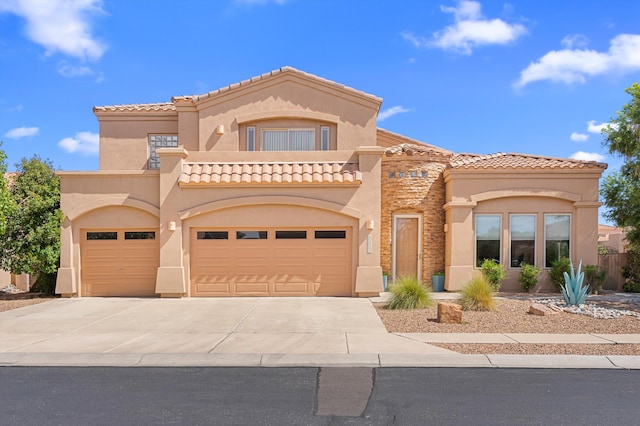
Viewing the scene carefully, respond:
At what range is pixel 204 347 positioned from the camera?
9.95 metres

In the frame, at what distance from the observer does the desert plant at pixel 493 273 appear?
57.8ft

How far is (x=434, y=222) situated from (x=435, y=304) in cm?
480

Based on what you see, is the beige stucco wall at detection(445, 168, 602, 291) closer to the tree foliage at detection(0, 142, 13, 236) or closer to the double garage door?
the double garage door

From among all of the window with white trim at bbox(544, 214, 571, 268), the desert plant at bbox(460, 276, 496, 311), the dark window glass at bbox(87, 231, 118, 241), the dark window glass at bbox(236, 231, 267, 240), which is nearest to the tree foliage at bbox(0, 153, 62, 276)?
the dark window glass at bbox(87, 231, 118, 241)

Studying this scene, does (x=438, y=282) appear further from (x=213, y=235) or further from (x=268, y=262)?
(x=213, y=235)

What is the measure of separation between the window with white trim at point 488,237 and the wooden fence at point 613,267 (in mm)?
4765

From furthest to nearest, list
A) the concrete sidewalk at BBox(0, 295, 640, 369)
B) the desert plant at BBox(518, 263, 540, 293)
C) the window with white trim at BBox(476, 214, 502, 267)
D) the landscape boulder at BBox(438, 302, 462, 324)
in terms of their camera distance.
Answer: the window with white trim at BBox(476, 214, 502, 267) < the desert plant at BBox(518, 263, 540, 293) < the landscape boulder at BBox(438, 302, 462, 324) < the concrete sidewalk at BBox(0, 295, 640, 369)

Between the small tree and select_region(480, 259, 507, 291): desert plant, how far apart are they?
46.8 feet

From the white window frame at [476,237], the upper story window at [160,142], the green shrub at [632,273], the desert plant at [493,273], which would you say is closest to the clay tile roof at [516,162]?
the white window frame at [476,237]

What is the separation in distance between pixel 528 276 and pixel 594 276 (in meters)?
2.18

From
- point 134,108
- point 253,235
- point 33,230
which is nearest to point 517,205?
point 253,235

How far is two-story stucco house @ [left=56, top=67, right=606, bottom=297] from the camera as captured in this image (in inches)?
675

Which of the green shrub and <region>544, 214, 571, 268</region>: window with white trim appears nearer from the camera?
<region>544, 214, 571, 268</region>: window with white trim

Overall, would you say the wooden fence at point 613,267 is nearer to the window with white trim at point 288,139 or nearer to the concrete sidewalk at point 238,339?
the concrete sidewalk at point 238,339
